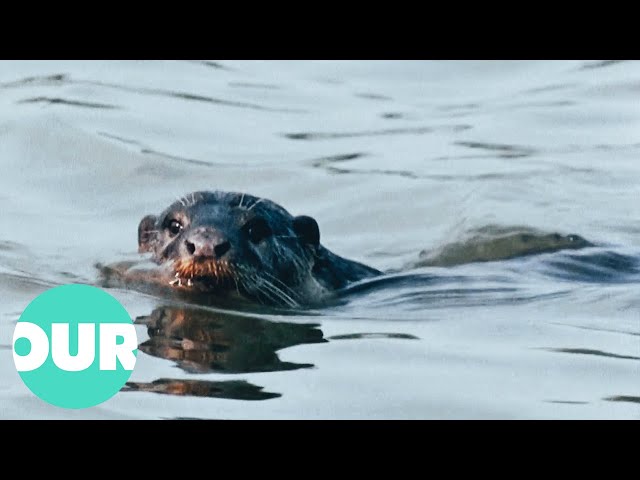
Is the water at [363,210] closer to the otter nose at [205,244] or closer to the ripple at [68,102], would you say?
the ripple at [68,102]

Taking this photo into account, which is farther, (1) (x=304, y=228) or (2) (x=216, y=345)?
(1) (x=304, y=228)

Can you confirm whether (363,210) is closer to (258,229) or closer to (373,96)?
(373,96)

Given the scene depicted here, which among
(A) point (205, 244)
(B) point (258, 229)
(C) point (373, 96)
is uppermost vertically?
(C) point (373, 96)

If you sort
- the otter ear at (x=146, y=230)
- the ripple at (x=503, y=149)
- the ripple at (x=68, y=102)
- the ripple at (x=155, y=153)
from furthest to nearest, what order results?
the ripple at (x=68, y=102)
the ripple at (x=503, y=149)
the ripple at (x=155, y=153)
the otter ear at (x=146, y=230)

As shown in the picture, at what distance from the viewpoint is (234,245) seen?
8.67 metres

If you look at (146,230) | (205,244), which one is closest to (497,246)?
(146,230)

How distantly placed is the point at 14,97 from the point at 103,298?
810 centimetres

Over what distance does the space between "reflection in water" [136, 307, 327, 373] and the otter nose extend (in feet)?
1.18

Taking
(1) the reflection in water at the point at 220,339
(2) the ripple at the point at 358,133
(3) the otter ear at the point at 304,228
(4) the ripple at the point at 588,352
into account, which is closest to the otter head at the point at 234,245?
(3) the otter ear at the point at 304,228

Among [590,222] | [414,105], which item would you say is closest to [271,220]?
[590,222]

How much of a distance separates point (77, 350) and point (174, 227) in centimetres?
240

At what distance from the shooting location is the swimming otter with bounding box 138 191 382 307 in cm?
856

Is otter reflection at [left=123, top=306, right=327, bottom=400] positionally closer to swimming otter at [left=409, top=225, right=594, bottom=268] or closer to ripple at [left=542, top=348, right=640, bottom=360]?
ripple at [left=542, top=348, right=640, bottom=360]

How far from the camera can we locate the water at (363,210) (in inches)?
301
